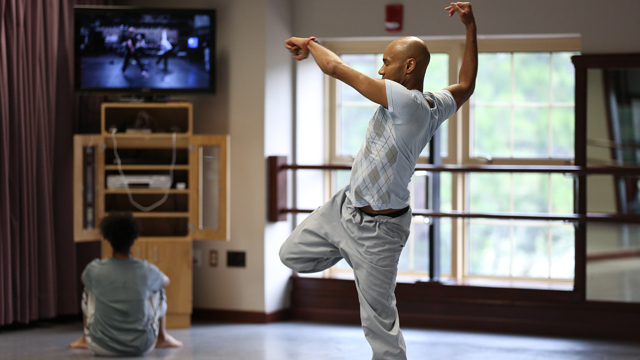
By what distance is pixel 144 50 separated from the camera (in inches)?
175

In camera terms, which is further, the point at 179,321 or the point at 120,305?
the point at 179,321

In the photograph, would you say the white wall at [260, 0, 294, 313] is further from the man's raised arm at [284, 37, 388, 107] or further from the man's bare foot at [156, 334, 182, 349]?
the man's raised arm at [284, 37, 388, 107]

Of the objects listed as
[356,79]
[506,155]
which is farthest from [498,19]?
[356,79]

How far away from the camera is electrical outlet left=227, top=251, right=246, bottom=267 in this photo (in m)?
4.64

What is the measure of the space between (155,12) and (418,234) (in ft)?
7.48

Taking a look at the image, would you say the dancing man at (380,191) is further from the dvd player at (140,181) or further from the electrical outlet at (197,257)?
the electrical outlet at (197,257)

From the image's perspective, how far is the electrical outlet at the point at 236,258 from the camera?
4637 millimetres

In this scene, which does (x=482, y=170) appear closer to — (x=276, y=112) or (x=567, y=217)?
(x=567, y=217)

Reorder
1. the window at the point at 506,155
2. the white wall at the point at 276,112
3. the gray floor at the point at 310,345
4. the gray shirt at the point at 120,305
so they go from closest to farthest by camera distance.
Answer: the gray shirt at the point at 120,305 → the gray floor at the point at 310,345 → the white wall at the point at 276,112 → the window at the point at 506,155

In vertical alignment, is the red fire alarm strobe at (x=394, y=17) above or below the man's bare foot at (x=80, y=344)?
above

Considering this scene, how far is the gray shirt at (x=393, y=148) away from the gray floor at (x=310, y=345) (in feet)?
4.94

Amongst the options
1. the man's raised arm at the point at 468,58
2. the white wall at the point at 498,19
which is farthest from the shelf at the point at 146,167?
the man's raised arm at the point at 468,58

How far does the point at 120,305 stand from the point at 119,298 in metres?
0.04

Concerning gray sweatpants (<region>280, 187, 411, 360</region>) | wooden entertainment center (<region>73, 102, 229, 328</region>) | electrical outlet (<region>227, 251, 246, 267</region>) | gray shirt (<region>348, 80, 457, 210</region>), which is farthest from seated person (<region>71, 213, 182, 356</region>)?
gray shirt (<region>348, 80, 457, 210</region>)
